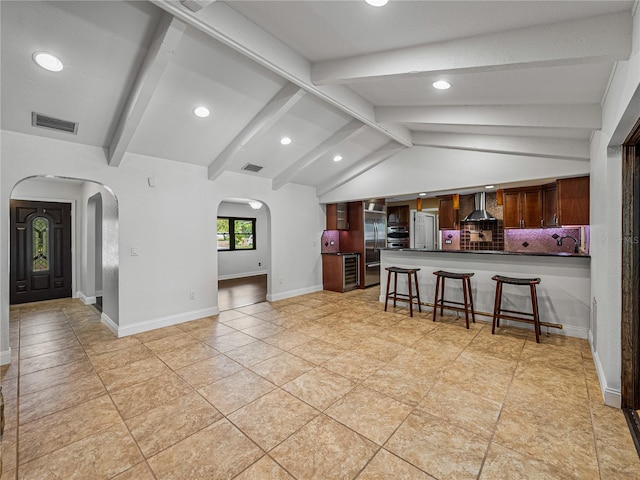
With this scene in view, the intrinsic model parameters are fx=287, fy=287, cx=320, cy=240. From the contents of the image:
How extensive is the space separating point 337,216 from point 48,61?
17.4ft

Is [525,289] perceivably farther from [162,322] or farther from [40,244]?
[40,244]

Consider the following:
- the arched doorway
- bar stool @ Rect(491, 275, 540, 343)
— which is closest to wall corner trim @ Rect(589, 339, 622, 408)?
bar stool @ Rect(491, 275, 540, 343)

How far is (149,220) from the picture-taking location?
4098mm

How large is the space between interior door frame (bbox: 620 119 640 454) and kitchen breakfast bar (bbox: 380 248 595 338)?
4.79 feet

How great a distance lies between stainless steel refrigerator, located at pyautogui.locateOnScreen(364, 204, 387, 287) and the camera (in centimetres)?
705

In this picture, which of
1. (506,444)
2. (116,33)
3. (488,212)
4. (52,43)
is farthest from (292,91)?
(488,212)

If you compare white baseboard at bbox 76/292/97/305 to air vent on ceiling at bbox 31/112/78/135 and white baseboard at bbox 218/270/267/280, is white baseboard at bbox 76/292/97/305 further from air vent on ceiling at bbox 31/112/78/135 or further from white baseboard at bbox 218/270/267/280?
air vent on ceiling at bbox 31/112/78/135

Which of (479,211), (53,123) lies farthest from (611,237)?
(53,123)

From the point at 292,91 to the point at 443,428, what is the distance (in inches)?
131

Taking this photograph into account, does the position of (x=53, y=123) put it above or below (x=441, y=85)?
below

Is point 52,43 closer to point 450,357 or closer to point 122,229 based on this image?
point 122,229

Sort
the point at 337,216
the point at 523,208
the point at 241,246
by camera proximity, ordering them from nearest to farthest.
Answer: the point at 523,208
the point at 337,216
the point at 241,246

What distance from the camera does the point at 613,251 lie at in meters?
2.26

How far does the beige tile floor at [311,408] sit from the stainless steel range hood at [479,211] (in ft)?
9.37
